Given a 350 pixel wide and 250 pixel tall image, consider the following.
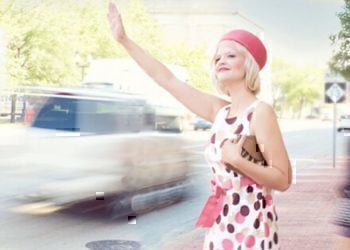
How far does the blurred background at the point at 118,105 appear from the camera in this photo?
369 cm

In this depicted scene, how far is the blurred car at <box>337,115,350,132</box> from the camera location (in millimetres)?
4181

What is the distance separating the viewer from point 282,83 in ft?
12.1

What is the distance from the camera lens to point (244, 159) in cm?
119

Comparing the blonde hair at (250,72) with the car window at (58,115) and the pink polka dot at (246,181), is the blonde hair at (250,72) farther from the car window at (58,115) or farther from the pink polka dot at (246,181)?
the car window at (58,115)

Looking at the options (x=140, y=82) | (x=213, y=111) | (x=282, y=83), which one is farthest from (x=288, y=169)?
(x=140, y=82)

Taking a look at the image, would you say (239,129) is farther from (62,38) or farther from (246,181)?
(62,38)

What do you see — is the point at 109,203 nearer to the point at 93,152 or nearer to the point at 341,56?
the point at 93,152

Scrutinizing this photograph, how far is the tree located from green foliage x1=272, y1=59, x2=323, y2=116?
4.6 inches

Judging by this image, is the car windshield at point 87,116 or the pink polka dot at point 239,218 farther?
the car windshield at point 87,116

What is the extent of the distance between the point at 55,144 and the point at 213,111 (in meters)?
2.39

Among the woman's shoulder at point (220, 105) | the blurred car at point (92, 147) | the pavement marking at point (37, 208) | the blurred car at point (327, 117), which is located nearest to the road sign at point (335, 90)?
the blurred car at point (327, 117)

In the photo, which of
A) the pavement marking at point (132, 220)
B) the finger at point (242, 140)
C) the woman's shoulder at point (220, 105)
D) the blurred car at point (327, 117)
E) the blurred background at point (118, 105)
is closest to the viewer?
the finger at point (242, 140)

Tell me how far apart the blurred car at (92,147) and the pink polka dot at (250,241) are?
248cm

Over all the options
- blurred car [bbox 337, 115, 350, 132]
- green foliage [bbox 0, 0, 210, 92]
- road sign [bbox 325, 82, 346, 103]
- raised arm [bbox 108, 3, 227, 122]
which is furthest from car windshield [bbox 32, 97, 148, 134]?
raised arm [bbox 108, 3, 227, 122]
